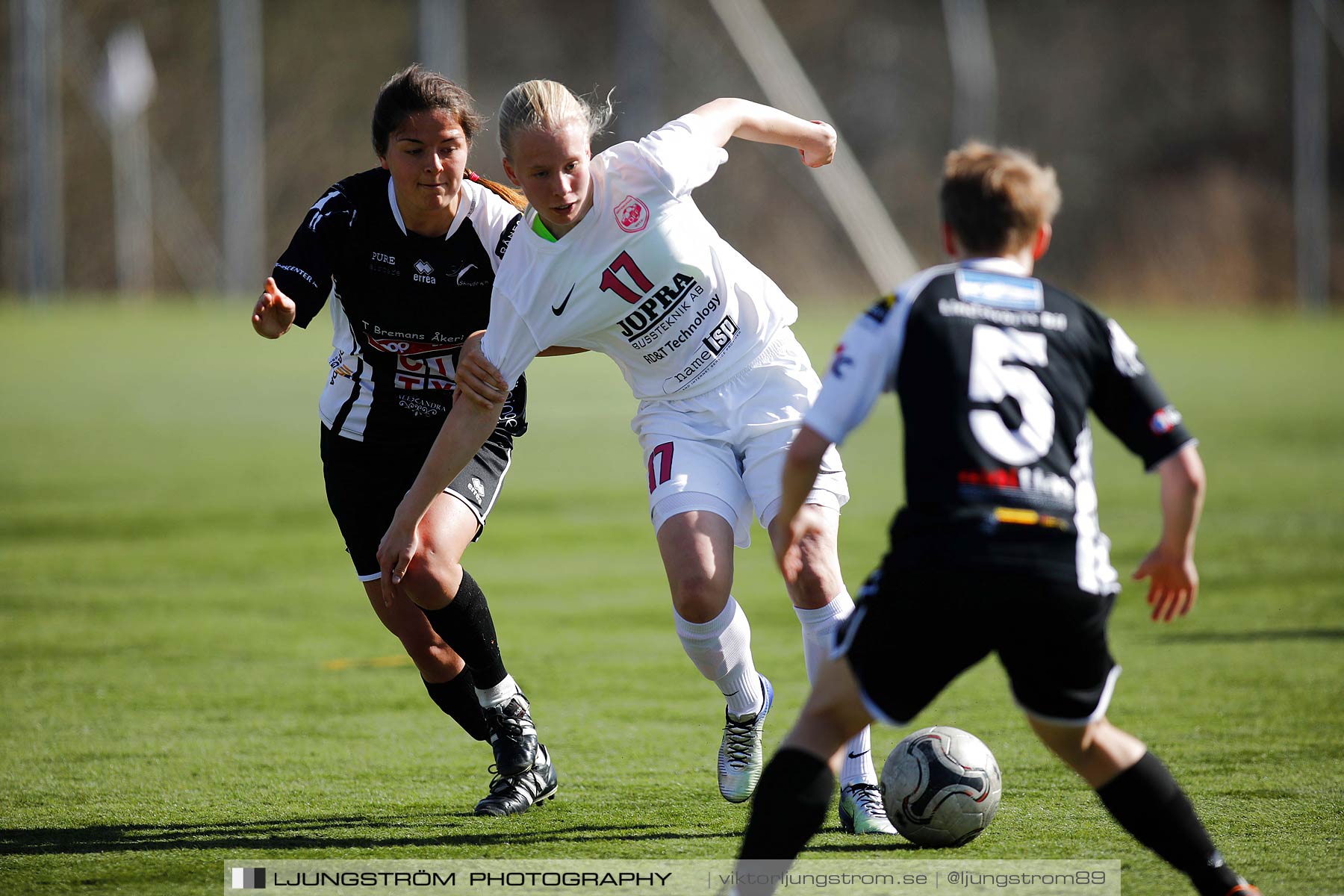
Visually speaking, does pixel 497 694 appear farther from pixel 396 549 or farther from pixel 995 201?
pixel 995 201

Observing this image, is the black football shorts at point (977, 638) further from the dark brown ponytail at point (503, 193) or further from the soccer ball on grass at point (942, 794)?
the dark brown ponytail at point (503, 193)

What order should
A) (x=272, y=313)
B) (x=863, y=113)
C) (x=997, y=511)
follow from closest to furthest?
1. (x=997, y=511)
2. (x=272, y=313)
3. (x=863, y=113)

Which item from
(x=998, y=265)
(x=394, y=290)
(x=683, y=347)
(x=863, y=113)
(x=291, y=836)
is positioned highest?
(x=863, y=113)

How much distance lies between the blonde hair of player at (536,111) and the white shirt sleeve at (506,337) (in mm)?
394

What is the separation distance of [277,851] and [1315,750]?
3.22m

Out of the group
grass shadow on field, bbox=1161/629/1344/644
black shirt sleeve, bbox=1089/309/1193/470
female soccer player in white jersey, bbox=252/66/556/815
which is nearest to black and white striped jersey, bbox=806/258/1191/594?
black shirt sleeve, bbox=1089/309/1193/470

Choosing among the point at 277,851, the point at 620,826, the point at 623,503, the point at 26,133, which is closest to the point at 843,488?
the point at 620,826

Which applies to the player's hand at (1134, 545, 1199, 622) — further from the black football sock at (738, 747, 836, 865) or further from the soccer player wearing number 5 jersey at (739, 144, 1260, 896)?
Result: the black football sock at (738, 747, 836, 865)

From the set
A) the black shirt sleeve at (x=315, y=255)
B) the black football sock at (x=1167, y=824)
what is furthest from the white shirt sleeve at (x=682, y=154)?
the black football sock at (x=1167, y=824)

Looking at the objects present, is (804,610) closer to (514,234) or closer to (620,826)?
(620,826)

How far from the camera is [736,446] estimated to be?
4.26 metres

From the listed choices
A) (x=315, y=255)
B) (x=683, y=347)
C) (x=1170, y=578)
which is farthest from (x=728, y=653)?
(x=315, y=255)

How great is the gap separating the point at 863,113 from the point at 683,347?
1293 inches

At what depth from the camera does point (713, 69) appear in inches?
1312
